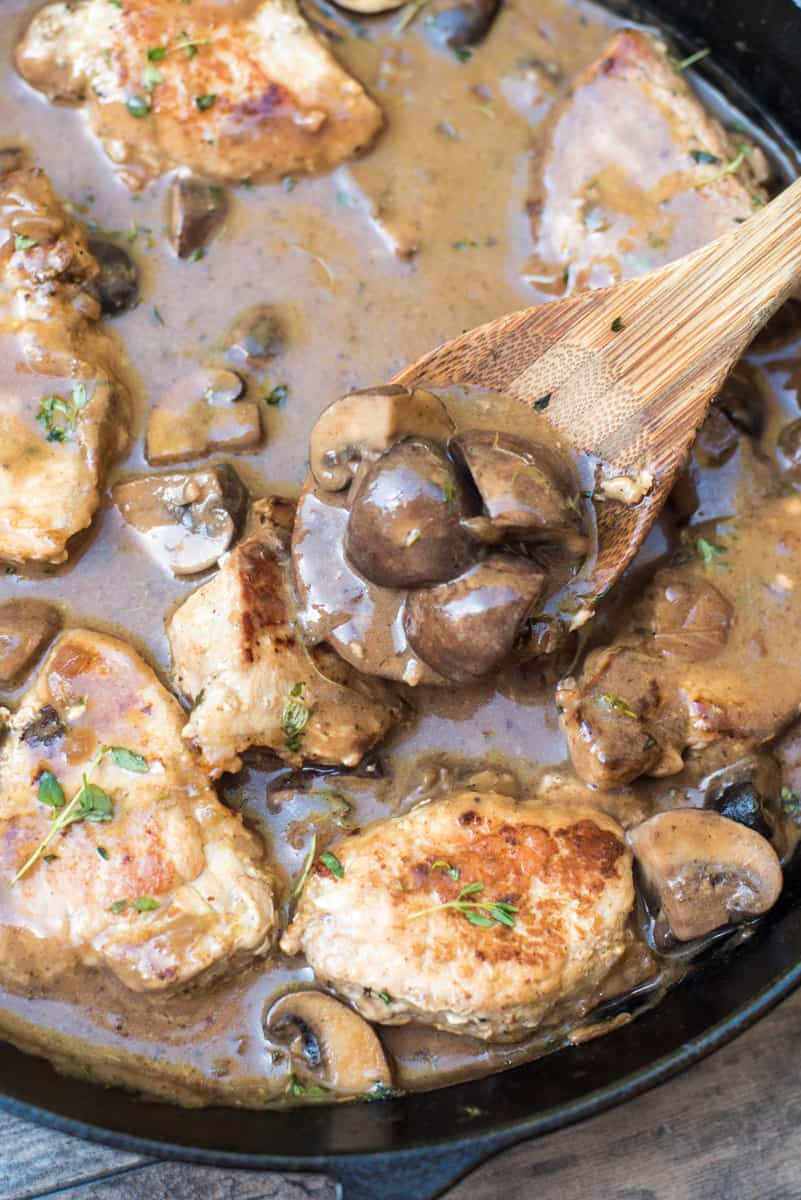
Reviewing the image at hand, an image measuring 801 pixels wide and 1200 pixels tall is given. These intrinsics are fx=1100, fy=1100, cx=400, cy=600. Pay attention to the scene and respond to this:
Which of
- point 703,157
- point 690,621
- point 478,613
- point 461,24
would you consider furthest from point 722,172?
point 478,613

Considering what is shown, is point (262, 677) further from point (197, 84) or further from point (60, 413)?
point (197, 84)

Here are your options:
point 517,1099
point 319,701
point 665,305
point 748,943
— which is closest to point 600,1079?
point 517,1099

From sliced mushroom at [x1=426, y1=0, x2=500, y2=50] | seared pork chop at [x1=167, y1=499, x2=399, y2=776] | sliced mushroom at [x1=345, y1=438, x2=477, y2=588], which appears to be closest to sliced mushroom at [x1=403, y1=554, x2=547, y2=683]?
sliced mushroom at [x1=345, y1=438, x2=477, y2=588]

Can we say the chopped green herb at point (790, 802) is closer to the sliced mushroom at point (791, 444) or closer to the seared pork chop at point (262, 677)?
the sliced mushroom at point (791, 444)

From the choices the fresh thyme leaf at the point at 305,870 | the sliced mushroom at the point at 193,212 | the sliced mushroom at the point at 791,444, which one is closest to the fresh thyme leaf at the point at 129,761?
the fresh thyme leaf at the point at 305,870

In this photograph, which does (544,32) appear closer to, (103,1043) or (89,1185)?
(103,1043)

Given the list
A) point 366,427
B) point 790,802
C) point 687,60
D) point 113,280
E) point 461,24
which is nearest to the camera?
point 366,427

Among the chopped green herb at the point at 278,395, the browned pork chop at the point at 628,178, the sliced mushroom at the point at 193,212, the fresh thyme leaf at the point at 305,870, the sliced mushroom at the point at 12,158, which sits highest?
the browned pork chop at the point at 628,178
